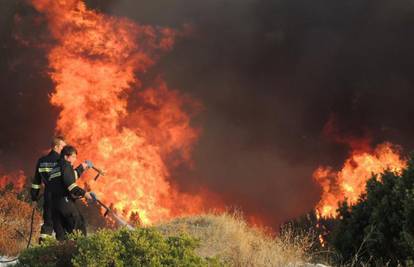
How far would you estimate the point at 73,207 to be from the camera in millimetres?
9055

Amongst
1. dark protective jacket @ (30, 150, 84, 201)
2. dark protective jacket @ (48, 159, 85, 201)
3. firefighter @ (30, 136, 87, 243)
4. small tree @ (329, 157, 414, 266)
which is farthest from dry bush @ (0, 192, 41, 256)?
small tree @ (329, 157, 414, 266)

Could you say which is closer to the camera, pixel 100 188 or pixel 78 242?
pixel 78 242

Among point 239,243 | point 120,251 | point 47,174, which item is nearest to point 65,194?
point 47,174

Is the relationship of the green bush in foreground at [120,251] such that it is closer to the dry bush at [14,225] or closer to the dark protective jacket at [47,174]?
the dark protective jacket at [47,174]

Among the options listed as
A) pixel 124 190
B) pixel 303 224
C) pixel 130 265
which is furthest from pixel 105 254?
pixel 124 190

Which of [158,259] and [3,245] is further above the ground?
[3,245]

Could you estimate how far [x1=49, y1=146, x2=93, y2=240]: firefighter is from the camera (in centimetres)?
874

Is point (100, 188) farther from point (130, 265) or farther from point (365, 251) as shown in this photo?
point (130, 265)

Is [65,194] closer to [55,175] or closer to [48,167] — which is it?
[55,175]

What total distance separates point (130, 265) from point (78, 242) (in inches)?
26.9

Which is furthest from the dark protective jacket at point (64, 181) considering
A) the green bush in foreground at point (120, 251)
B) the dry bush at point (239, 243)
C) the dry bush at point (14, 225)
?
the dry bush at point (14, 225)

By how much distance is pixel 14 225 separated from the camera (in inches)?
546

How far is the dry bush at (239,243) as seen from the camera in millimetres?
9055

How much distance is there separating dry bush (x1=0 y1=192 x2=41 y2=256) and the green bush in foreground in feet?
21.1
